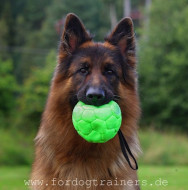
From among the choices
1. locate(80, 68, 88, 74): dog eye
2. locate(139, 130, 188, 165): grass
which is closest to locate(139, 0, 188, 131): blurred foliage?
locate(139, 130, 188, 165): grass

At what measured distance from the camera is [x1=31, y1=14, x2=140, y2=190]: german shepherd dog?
470cm

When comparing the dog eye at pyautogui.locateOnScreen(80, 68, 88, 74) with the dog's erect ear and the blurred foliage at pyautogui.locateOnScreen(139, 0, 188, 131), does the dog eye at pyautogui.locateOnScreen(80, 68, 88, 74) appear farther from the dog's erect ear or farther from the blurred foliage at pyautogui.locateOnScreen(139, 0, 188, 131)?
the blurred foliage at pyautogui.locateOnScreen(139, 0, 188, 131)

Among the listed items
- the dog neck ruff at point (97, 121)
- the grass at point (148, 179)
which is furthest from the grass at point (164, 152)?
the dog neck ruff at point (97, 121)

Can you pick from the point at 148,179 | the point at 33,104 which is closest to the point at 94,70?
the point at 148,179

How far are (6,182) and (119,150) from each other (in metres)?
7.99

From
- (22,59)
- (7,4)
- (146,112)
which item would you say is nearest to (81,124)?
(146,112)

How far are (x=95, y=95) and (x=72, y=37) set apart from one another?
1176 mm

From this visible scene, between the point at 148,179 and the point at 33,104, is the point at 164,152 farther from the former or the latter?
the point at 148,179

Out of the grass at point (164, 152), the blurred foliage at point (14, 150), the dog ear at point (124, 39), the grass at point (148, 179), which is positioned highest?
the dog ear at point (124, 39)

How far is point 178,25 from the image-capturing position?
2889 cm

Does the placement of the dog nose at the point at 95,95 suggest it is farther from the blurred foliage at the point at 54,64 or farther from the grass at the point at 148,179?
the grass at the point at 148,179

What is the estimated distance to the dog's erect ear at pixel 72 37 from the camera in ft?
17.2

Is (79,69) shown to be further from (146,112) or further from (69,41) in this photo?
(146,112)

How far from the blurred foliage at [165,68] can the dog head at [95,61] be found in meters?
22.5
